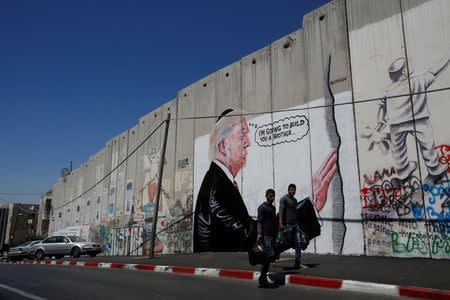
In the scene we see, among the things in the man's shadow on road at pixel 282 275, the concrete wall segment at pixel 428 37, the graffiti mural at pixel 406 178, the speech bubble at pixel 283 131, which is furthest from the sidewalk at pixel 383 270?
the speech bubble at pixel 283 131

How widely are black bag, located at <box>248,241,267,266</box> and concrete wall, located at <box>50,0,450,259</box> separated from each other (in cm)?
492

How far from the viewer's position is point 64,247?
26297 millimetres

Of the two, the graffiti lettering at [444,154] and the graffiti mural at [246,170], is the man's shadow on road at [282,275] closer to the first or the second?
the graffiti mural at [246,170]

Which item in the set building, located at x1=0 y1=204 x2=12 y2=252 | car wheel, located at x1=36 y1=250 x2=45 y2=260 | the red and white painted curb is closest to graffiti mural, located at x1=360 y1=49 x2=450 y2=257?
the red and white painted curb

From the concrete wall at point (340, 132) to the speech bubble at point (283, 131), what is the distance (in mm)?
37

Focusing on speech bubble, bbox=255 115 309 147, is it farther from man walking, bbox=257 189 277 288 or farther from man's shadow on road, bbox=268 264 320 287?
man walking, bbox=257 189 277 288

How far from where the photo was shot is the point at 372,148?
12.0 m

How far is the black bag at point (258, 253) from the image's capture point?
25.7 feet

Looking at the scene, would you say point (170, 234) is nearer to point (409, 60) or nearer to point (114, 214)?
point (114, 214)

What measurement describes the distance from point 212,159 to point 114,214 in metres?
14.4

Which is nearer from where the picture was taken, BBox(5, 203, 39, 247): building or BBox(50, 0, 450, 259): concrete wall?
BBox(50, 0, 450, 259): concrete wall

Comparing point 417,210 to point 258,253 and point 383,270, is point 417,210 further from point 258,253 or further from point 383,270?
point 258,253

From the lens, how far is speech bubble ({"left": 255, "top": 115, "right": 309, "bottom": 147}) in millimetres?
14602

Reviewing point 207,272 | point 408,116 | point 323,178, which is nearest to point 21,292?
point 207,272
